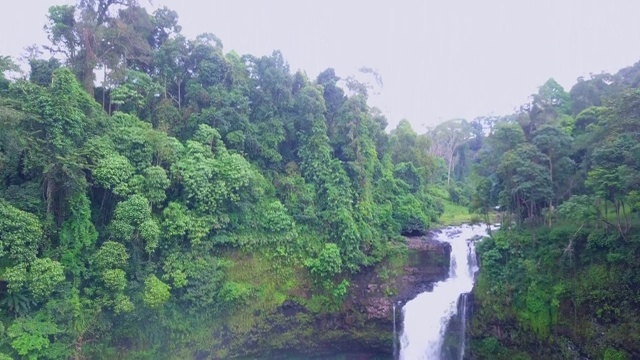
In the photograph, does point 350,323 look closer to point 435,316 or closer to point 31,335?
point 435,316

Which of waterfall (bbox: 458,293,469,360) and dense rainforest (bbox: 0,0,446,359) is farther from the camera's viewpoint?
waterfall (bbox: 458,293,469,360)

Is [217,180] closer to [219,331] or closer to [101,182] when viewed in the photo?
[101,182]

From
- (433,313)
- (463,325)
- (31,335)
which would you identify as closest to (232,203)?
(31,335)

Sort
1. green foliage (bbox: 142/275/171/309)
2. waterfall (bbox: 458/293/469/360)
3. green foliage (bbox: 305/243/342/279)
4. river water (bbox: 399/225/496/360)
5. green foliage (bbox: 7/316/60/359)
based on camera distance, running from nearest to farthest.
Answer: green foliage (bbox: 7/316/60/359) < green foliage (bbox: 142/275/171/309) < waterfall (bbox: 458/293/469/360) < river water (bbox: 399/225/496/360) < green foliage (bbox: 305/243/342/279)

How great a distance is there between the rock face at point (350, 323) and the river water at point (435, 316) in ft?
1.50

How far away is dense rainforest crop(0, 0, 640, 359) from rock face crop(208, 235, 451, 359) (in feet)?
1.68

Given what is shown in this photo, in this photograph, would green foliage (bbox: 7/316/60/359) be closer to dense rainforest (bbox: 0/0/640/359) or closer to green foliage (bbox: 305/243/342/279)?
dense rainforest (bbox: 0/0/640/359)

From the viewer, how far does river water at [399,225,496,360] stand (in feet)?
55.4

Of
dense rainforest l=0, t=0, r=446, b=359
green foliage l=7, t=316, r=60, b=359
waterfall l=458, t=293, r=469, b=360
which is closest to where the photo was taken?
green foliage l=7, t=316, r=60, b=359

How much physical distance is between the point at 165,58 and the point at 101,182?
22.5 feet

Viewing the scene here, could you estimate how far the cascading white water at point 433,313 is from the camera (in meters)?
16.9

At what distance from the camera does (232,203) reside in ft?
54.7

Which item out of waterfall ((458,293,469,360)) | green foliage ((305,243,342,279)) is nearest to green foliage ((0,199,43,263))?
green foliage ((305,243,342,279))

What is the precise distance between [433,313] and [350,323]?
3.28 meters
